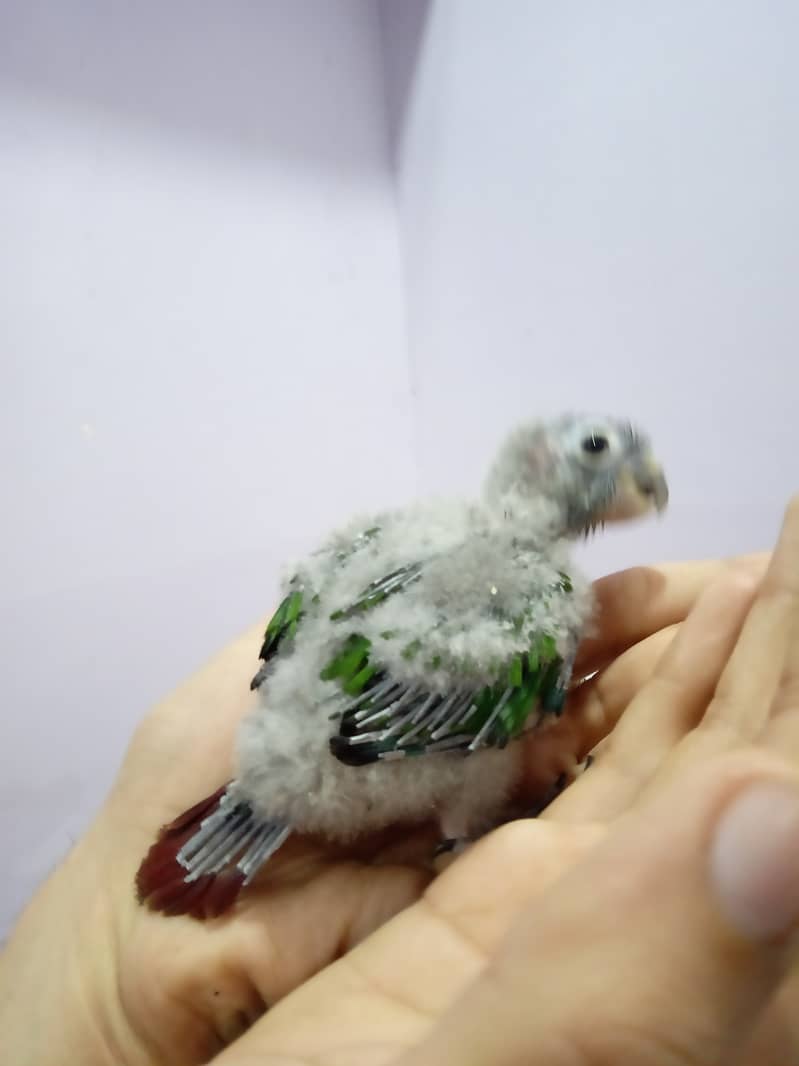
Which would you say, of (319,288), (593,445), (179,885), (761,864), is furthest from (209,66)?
(761,864)

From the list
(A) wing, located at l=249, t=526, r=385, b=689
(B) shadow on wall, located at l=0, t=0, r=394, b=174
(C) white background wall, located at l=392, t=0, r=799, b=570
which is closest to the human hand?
(A) wing, located at l=249, t=526, r=385, b=689

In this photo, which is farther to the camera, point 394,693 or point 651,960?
point 394,693

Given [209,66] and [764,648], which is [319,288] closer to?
[209,66]

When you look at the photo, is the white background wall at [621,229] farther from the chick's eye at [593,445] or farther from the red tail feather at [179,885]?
the red tail feather at [179,885]

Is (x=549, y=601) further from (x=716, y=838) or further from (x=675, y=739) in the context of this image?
(x=716, y=838)

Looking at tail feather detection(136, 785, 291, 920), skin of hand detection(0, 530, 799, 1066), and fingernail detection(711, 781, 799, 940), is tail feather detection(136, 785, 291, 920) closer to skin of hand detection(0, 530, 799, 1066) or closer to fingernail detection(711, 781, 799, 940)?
skin of hand detection(0, 530, 799, 1066)

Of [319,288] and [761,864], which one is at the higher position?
[319,288]

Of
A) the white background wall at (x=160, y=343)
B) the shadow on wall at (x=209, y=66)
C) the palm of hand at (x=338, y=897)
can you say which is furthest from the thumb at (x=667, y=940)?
the shadow on wall at (x=209, y=66)
